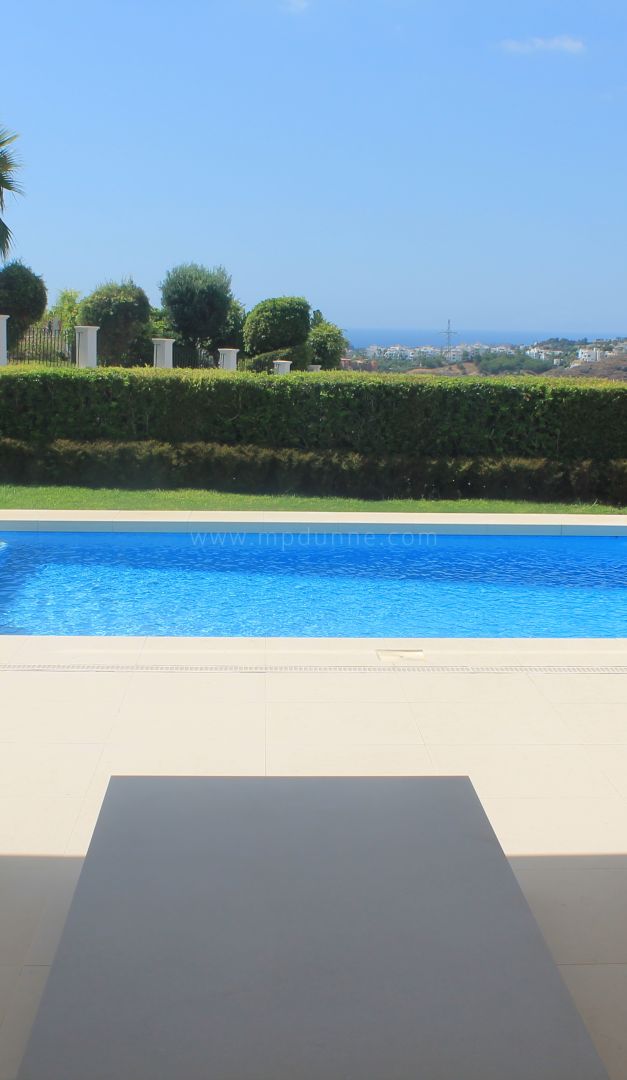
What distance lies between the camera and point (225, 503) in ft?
41.7

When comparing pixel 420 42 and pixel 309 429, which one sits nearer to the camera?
pixel 309 429

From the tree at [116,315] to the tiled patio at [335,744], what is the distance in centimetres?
1979

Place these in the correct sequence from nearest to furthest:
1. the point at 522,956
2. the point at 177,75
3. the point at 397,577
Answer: the point at 522,956 < the point at 397,577 < the point at 177,75

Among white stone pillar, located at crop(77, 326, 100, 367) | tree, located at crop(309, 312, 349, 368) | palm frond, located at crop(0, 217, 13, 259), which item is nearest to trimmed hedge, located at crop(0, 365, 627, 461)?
palm frond, located at crop(0, 217, 13, 259)

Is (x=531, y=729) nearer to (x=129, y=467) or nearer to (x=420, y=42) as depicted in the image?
(x=129, y=467)

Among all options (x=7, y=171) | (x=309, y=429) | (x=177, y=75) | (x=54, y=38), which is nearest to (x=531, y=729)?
(x=309, y=429)

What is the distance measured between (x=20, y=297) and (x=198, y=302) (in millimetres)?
6479

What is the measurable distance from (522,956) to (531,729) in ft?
9.39

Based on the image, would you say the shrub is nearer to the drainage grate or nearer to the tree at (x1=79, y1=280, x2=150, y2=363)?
the tree at (x1=79, y1=280, x2=150, y2=363)

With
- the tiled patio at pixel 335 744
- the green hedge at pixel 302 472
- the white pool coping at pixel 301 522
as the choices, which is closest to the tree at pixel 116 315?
the green hedge at pixel 302 472

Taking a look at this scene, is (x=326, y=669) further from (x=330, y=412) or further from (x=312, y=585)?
(x=330, y=412)

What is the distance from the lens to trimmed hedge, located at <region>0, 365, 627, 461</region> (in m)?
14.1

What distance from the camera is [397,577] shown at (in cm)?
998

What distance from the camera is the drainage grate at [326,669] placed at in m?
6.09
